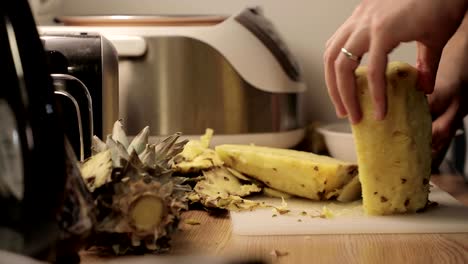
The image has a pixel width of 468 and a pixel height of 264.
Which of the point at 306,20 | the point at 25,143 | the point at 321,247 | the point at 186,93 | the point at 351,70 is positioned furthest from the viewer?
the point at 306,20

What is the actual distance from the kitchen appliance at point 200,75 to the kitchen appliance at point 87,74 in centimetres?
24

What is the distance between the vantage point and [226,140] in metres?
1.32

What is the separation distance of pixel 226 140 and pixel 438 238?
1.79 ft

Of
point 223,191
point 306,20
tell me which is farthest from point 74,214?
point 306,20

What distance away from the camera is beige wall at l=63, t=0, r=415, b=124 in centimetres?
167

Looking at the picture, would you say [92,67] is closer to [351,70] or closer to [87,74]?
[87,74]

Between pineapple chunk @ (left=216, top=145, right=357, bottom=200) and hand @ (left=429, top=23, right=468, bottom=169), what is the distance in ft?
0.68

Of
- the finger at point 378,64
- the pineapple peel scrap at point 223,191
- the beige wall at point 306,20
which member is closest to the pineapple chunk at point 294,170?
the pineapple peel scrap at point 223,191

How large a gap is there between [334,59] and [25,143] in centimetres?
51

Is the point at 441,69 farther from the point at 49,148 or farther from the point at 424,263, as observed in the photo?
the point at 49,148

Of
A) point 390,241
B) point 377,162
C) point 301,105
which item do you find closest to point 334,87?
point 377,162

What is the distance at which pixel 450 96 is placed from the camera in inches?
44.3

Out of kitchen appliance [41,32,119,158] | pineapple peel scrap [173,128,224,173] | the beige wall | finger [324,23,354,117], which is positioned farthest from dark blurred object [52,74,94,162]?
the beige wall

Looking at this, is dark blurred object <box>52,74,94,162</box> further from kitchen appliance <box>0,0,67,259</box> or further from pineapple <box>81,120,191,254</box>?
kitchen appliance <box>0,0,67,259</box>
